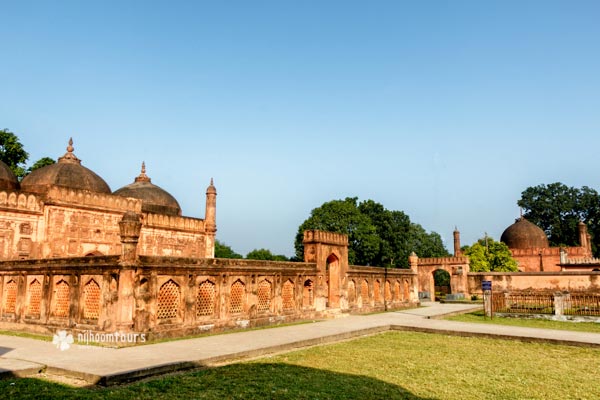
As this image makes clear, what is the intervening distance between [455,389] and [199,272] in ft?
28.3

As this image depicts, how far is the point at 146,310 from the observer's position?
11.6 metres

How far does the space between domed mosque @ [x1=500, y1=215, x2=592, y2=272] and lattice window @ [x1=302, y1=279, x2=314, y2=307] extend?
3200 cm

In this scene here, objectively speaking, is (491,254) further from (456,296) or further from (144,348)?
(144,348)

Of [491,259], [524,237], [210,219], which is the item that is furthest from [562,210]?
[210,219]

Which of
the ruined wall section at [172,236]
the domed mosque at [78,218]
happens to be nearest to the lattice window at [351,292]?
the ruined wall section at [172,236]

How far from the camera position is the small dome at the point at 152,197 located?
26.9 metres

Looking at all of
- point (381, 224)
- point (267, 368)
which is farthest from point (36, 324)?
point (381, 224)

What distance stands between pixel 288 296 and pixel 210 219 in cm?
1177

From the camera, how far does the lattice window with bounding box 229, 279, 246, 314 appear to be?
47.8ft

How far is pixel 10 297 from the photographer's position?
15.0 m

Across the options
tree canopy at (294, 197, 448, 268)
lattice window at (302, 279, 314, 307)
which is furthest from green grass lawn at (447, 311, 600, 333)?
tree canopy at (294, 197, 448, 268)

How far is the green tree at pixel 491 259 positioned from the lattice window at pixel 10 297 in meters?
35.1

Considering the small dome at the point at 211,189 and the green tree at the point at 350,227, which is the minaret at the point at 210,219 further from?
the green tree at the point at 350,227

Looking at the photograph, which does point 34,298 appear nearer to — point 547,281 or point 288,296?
point 288,296
